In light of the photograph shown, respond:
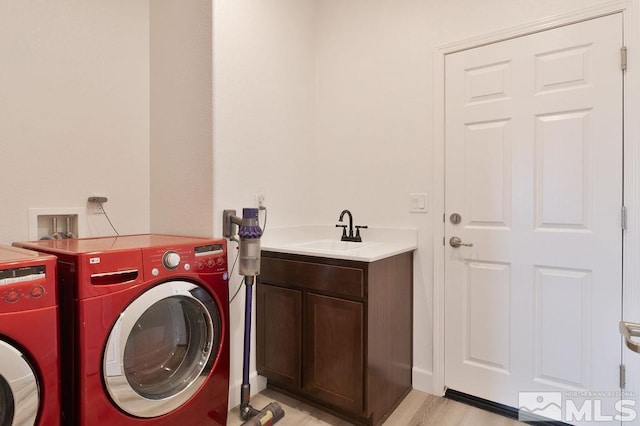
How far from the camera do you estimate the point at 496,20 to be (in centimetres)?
196

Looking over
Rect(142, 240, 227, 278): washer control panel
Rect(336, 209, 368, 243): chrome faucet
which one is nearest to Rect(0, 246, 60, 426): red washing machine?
Rect(142, 240, 227, 278): washer control panel

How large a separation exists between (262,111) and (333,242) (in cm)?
99

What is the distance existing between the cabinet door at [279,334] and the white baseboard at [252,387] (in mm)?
51

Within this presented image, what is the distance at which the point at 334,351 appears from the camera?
72.2 inches

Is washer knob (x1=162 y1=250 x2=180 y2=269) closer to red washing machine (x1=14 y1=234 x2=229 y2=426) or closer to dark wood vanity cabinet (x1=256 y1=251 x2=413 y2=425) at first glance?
red washing machine (x1=14 y1=234 x2=229 y2=426)

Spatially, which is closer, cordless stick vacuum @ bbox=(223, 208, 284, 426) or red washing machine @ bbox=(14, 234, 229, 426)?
red washing machine @ bbox=(14, 234, 229, 426)

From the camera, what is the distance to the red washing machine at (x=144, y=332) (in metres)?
1.29

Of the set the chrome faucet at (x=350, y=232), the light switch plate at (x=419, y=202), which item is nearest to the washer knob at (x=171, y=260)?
the chrome faucet at (x=350, y=232)

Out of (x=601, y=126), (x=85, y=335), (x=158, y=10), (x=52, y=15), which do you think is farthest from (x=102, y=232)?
(x=601, y=126)

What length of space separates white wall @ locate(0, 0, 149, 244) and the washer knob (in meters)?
0.81

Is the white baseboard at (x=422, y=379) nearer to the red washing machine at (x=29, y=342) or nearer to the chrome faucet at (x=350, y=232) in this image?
the chrome faucet at (x=350, y=232)

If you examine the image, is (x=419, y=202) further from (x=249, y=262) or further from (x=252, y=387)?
(x=252, y=387)

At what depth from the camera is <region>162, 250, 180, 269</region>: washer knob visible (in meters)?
1.50

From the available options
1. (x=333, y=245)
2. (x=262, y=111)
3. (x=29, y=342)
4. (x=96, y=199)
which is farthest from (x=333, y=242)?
(x=29, y=342)
